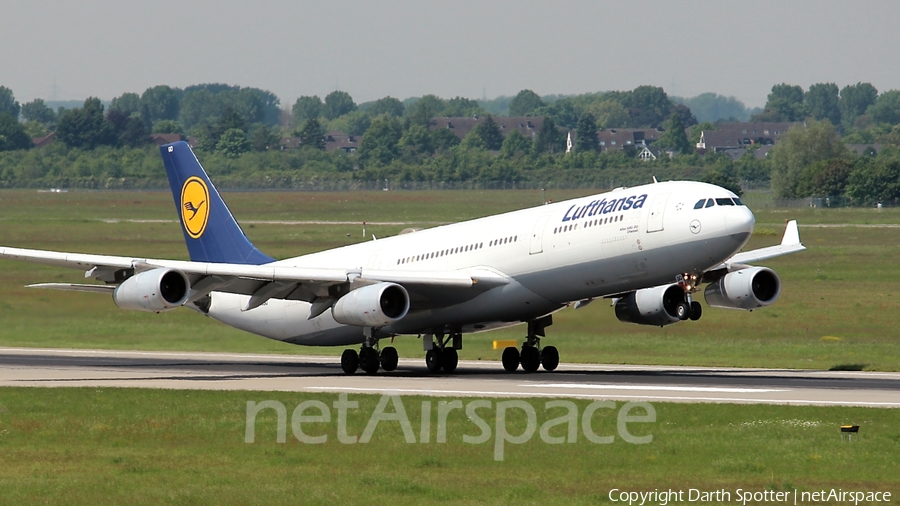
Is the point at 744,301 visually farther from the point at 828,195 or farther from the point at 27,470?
the point at 828,195

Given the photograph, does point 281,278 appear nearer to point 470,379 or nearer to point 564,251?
point 470,379

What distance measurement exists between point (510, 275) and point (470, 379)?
11.4 feet

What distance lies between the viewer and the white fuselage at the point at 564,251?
40281 millimetres

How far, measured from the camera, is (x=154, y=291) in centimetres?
4081

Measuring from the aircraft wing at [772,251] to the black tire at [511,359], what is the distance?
286 inches

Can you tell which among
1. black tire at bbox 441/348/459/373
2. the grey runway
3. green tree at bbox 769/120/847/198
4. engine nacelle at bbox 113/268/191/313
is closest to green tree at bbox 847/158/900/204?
green tree at bbox 769/120/847/198

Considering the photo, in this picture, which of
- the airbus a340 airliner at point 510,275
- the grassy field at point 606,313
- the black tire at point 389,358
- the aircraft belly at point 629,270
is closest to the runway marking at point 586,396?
the airbus a340 airliner at point 510,275

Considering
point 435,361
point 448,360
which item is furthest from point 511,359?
point 435,361

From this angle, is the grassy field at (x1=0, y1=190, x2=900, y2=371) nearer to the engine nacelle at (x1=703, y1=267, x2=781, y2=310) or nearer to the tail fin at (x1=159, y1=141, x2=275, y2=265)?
the tail fin at (x1=159, y1=141, x2=275, y2=265)

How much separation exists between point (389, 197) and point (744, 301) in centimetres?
14143

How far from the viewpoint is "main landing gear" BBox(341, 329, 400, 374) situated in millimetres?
44906

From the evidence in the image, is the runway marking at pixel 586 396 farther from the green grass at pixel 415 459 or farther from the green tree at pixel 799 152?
the green tree at pixel 799 152

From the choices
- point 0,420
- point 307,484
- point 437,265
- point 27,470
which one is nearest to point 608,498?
point 307,484

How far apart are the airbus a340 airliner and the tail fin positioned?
12.9 ft
